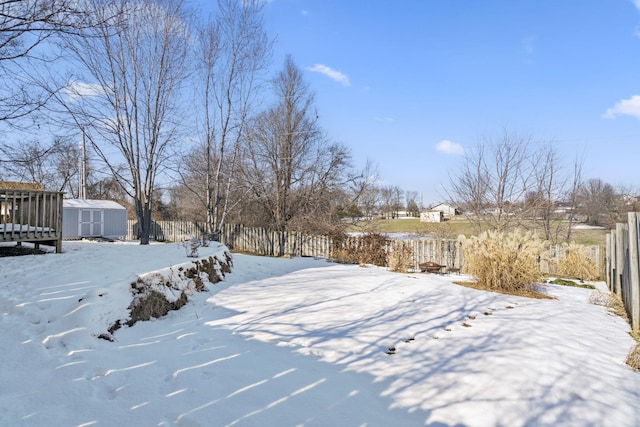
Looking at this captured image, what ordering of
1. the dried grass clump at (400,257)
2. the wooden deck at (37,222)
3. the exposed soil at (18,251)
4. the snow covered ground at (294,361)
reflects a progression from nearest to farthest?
the snow covered ground at (294,361)
the wooden deck at (37,222)
the exposed soil at (18,251)
the dried grass clump at (400,257)

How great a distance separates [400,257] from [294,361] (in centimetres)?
696

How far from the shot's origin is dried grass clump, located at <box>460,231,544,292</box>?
270 inches

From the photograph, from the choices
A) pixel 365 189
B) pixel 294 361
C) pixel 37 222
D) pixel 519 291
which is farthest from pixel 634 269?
pixel 365 189

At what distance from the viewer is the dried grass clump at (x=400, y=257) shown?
9156 mm

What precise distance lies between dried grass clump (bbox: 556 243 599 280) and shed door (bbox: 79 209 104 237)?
2071 centimetres

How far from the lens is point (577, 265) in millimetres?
9602

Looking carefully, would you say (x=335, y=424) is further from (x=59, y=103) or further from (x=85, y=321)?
(x=59, y=103)

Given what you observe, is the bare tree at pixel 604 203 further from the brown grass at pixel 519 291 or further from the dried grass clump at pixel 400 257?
the brown grass at pixel 519 291

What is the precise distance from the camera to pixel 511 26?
32.0ft

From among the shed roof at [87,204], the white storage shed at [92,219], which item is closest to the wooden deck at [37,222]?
the white storage shed at [92,219]

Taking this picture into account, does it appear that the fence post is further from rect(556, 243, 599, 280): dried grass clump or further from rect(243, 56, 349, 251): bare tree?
rect(243, 56, 349, 251): bare tree

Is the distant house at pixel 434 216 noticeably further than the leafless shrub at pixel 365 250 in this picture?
Yes

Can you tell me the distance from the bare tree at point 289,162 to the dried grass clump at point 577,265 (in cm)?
923

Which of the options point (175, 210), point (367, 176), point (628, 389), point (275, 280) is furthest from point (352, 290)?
point (175, 210)
